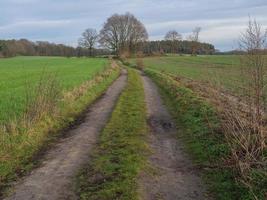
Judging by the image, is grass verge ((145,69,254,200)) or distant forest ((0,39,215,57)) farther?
distant forest ((0,39,215,57))

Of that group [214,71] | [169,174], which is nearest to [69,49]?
[214,71]

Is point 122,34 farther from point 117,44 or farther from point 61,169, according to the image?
point 61,169

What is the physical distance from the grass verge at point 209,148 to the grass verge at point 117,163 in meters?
1.45

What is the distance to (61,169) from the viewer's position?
1044cm

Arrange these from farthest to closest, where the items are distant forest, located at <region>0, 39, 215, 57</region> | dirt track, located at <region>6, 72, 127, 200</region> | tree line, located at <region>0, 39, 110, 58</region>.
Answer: tree line, located at <region>0, 39, 110, 58</region> < distant forest, located at <region>0, 39, 215, 57</region> < dirt track, located at <region>6, 72, 127, 200</region>

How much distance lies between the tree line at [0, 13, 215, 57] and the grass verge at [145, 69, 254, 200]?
9845 centimetres

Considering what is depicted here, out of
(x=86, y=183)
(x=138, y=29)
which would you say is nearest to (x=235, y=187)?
(x=86, y=183)

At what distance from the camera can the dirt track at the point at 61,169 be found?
8.74m

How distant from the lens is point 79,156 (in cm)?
1166

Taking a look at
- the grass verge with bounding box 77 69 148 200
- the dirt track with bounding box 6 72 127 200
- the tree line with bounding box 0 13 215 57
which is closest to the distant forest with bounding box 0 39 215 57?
the tree line with bounding box 0 13 215 57

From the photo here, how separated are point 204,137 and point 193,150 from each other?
47.6 inches

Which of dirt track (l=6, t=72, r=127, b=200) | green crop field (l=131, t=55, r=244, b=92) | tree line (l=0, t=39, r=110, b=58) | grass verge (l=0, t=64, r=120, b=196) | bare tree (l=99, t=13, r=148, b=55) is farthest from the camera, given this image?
tree line (l=0, t=39, r=110, b=58)

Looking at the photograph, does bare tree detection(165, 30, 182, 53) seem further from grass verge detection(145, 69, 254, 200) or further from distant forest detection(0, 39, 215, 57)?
grass verge detection(145, 69, 254, 200)

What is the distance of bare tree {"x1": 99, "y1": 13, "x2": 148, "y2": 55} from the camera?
12556cm
